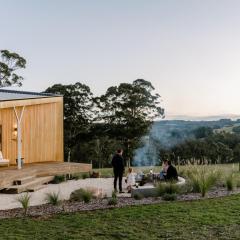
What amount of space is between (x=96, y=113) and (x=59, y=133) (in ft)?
44.0

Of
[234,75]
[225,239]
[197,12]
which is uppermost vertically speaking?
[197,12]

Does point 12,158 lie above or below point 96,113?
below

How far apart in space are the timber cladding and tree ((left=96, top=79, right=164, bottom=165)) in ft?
42.3

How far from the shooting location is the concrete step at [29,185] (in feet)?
43.0

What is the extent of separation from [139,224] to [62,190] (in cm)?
661

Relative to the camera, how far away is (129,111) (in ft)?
111

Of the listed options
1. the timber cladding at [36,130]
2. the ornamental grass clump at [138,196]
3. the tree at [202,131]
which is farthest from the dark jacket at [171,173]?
the tree at [202,131]

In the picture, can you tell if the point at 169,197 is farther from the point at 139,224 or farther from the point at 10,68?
the point at 10,68

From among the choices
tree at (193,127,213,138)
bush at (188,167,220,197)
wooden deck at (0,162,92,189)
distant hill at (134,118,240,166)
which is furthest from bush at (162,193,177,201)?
tree at (193,127,213,138)

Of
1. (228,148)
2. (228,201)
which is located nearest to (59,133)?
(228,201)

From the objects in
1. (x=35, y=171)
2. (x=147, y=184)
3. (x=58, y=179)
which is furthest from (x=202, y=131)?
(x=147, y=184)

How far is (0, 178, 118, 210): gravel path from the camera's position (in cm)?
1095

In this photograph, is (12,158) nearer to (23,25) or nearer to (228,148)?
(23,25)

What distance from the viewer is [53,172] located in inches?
671
